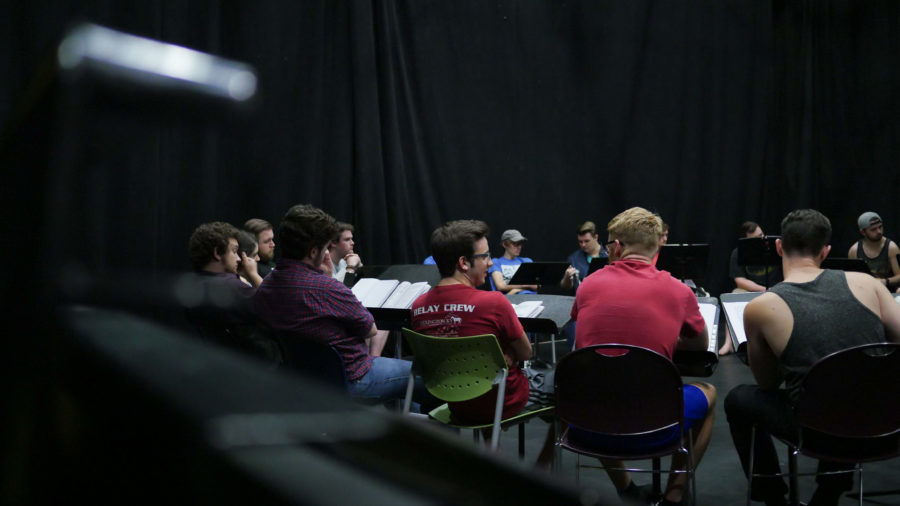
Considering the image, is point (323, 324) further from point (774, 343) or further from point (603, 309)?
point (774, 343)

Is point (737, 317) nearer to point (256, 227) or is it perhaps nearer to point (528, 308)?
point (528, 308)

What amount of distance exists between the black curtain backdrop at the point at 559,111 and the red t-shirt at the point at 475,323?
92.1 inches

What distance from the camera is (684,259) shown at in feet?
21.1

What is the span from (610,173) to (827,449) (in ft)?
23.4

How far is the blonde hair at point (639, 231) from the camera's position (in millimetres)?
2932

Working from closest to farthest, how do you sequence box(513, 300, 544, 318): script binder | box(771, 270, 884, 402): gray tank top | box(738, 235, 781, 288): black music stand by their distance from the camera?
box(771, 270, 884, 402): gray tank top, box(513, 300, 544, 318): script binder, box(738, 235, 781, 288): black music stand

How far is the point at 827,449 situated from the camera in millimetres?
2508

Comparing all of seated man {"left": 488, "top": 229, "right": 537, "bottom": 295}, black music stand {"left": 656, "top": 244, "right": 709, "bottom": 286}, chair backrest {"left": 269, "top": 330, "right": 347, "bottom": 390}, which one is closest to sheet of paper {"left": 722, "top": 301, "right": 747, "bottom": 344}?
chair backrest {"left": 269, "top": 330, "right": 347, "bottom": 390}

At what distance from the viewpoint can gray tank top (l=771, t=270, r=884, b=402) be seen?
251cm

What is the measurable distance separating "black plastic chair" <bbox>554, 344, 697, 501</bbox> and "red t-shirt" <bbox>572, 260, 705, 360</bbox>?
0.81 ft

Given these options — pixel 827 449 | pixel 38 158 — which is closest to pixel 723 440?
pixel 827 449

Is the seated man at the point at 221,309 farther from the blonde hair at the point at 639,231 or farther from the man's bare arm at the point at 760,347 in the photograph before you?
the blonde hair at the point at 639,231

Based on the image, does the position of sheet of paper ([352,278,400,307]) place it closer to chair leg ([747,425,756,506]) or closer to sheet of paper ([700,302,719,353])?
sheet of paper ([700,302,719,353])

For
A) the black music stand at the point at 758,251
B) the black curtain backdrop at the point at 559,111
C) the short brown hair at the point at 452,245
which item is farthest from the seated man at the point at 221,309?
the black music stand at the point at 758,251
